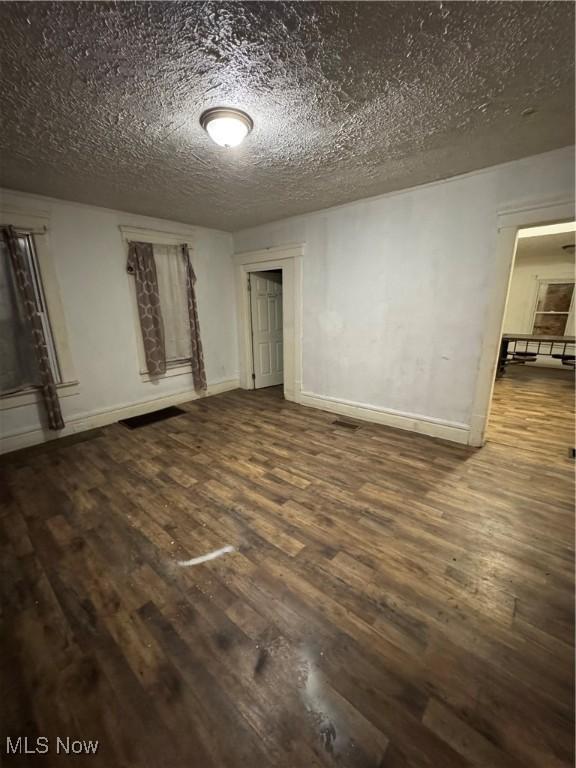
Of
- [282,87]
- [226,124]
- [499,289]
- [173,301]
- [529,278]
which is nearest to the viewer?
[282,87]

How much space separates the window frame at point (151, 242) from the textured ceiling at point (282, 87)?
0.99 m

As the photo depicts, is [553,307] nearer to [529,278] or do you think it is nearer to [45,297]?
[529,278]

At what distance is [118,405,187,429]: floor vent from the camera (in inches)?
147

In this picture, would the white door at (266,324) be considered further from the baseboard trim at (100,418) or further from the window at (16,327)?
the window at (16,327)

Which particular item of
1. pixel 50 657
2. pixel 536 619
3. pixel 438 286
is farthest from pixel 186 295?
pixel 536 619

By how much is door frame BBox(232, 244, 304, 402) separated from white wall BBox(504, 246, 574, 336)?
17.9 ft

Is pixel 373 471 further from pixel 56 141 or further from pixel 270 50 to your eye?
pixel 56 141

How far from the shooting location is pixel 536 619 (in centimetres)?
140

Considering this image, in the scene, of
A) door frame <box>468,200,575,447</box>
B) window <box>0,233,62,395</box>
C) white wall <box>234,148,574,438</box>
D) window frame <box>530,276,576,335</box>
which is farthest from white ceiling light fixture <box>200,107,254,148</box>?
window frame <box>530,276,576,335</box>

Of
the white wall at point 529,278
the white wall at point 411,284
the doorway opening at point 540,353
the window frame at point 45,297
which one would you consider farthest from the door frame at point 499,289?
the white wall at point 529,278

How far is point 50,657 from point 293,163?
132 inches

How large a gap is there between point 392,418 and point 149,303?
341cm

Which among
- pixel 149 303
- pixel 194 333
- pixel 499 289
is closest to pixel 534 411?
pixel 499 289

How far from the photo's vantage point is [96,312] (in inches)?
137
